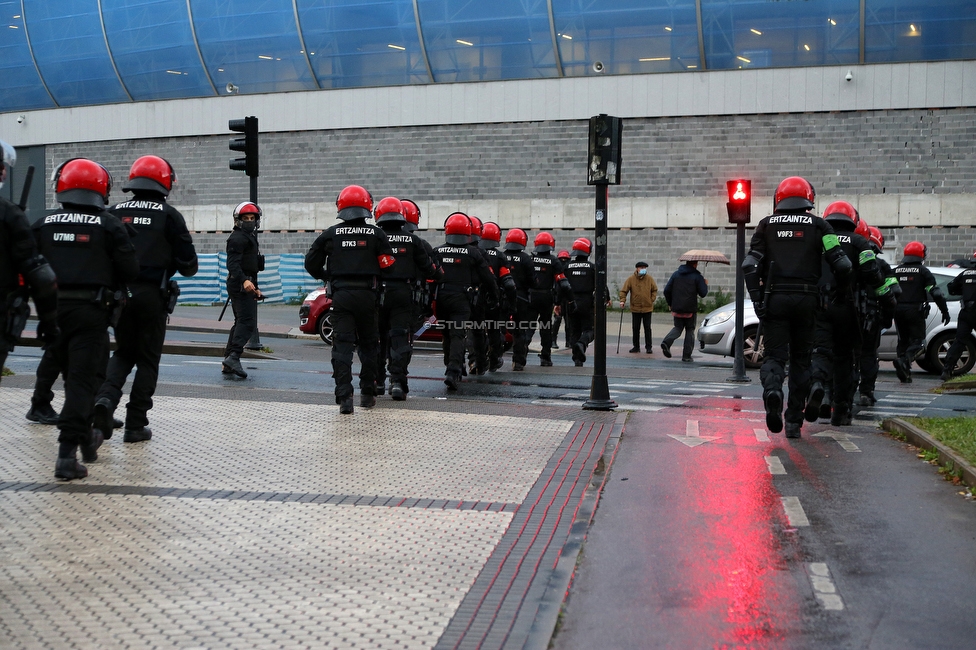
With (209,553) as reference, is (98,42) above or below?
above

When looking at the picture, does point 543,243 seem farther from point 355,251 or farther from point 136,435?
point 136,435

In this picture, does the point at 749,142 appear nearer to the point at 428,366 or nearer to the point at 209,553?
the point at 428,366

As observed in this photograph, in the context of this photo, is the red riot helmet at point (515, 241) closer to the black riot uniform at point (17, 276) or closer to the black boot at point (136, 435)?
the black boot at point (136, 435)

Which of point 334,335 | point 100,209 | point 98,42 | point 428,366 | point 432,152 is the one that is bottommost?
point 428,366

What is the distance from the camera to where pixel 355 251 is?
1030cm

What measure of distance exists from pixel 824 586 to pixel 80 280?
4516mm

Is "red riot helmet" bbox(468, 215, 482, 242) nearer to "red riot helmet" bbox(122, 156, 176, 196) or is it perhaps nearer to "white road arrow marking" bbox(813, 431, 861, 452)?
"white road arrow marking" bbox(813, 431, 861, 452)

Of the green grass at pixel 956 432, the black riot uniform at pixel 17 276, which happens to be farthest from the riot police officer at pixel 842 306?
the black riot uniform at pixel 17 276

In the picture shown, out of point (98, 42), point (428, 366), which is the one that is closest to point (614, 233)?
point (428, 366)

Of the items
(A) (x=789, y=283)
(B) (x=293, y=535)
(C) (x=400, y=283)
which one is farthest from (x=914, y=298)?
(B) (x=293, y=535)

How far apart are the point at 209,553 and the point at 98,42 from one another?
3196 cm

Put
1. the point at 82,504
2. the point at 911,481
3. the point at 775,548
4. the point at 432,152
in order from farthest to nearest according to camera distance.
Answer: the point at 432,152 < the point at 911,481 < the point at 82,504 < the point at 775,548

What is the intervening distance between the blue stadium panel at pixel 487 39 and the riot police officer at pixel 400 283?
18384 mm

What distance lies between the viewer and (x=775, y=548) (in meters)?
5.62
